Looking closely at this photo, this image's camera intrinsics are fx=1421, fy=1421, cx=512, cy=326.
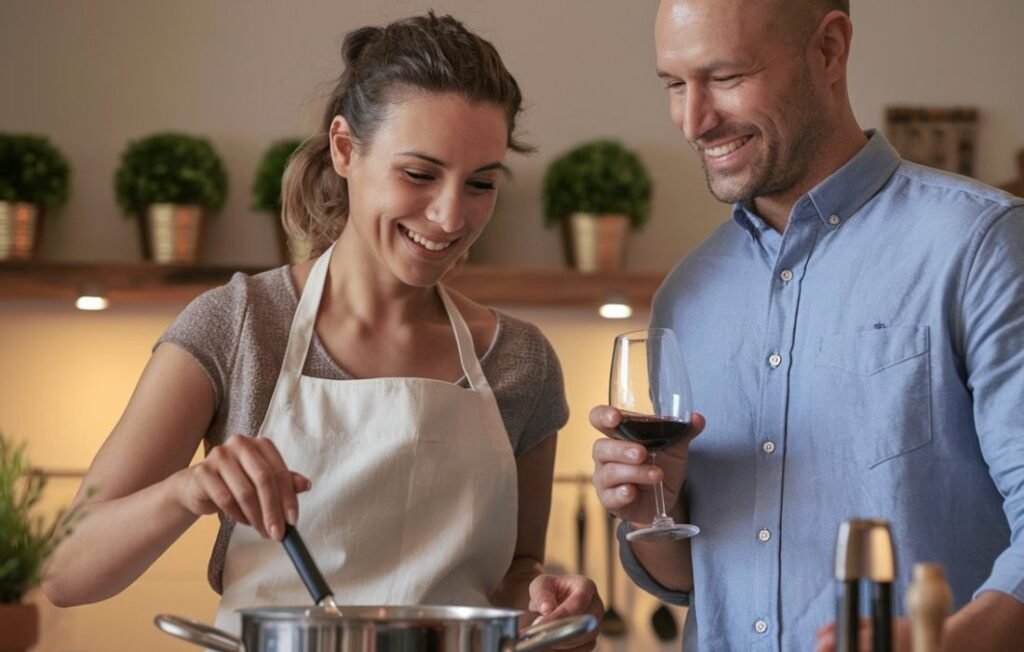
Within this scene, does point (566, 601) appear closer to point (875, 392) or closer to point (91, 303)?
point (875, 392)

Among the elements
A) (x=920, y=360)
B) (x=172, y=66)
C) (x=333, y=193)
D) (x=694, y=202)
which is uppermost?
(x=172, y=66)

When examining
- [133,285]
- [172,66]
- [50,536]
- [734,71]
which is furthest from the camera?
[172,66]

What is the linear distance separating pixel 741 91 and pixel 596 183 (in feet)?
8.06

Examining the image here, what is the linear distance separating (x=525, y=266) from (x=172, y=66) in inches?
47.9

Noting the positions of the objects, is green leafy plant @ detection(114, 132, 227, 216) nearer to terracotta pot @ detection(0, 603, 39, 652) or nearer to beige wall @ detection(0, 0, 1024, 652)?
beige wall @ detection(0, 0, 1024, 652)

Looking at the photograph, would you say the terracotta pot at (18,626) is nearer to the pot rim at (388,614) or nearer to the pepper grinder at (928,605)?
the pot rim at (388,614)

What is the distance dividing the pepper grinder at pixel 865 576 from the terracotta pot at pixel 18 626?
2.15 ft

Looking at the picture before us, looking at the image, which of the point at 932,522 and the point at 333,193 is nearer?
the point at 932,522

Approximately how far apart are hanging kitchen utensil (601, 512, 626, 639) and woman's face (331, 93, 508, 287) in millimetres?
2494

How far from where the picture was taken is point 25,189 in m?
3.98

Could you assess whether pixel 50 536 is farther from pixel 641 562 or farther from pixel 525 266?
pixel 525 266

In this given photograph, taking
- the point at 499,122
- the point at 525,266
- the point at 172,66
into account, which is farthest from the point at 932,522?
the point at 172,66

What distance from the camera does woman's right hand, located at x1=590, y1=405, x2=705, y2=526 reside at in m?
1.61

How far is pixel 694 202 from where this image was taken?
4.43 m
